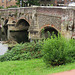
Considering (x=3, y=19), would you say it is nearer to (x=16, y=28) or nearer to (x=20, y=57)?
(x=16, y=28)

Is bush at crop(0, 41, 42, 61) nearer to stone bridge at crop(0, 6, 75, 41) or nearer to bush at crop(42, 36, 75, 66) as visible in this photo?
bush at crop(42, 36, 75, 66)

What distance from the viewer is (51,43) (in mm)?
8945

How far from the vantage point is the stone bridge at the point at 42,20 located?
17.3 m

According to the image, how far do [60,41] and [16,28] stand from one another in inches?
1046

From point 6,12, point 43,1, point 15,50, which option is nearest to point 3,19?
point 6,12

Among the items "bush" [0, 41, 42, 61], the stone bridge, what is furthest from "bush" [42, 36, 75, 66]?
the stone bridge

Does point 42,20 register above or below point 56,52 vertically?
above

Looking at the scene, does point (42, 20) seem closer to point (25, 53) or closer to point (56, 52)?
point (25, 53)

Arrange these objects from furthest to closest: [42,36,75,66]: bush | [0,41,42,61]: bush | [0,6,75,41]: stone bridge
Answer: [0,6,75,41]: stone bridge, [0,41,42,61]: bush, [42,36,75,66]: bush

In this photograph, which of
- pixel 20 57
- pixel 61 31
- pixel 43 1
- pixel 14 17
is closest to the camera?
pixel 20 57

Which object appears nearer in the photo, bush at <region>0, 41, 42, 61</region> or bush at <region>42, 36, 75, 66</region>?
bush at <region>42, 36, 75, 66</region>

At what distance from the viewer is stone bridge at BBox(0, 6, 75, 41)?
682 inches

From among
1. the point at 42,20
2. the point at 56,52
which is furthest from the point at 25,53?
the point at 42,20

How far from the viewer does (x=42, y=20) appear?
73.6ft
